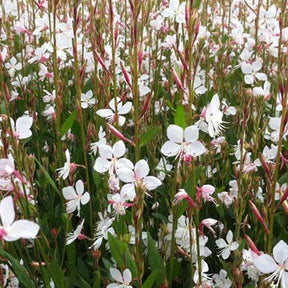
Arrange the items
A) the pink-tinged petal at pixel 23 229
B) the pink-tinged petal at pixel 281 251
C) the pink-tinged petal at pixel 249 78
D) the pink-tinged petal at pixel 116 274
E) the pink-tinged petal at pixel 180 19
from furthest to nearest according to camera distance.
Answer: the pink-tinged petal at pixel 249 78
the pink-tinged petal at pixel 180 19
the pink-tinged petal at pixel 116 274
the pink-tinged petal at pixel 281 251
the pink-tinged petal at pixel 23 229

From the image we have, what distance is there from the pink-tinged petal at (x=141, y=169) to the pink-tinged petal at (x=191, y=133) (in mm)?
149

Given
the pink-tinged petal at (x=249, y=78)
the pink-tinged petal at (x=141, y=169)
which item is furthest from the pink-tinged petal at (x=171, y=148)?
the pink-tinged petal at (x=249, y=78)

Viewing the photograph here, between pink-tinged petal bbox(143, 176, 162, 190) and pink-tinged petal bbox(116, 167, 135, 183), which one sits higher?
pink-tinged petal bbox(116, 167, 135, 183)

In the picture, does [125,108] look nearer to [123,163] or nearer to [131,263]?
[123,163]

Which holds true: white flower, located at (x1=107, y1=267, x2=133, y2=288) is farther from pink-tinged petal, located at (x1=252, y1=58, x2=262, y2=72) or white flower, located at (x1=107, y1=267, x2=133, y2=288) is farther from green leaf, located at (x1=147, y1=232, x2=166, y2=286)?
pink-tinged petal, located at (x1=252, y1=58, x2=262, y2=72)

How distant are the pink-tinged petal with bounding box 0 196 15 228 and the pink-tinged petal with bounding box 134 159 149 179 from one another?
1.57 ft

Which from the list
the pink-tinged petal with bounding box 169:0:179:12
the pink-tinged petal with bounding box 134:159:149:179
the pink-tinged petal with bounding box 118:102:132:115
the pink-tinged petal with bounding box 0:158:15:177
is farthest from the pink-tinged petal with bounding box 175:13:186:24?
the pink-tinged petal with bounding box 0:158:15:177

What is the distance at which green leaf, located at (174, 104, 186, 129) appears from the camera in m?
1.37

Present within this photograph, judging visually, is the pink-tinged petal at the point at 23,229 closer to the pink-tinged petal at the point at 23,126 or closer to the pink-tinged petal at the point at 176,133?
the pink-tinged petal at the point at 176,133

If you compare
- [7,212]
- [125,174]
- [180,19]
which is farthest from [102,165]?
[180,19]

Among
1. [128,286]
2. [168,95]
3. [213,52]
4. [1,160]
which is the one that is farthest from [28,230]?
[213,52]

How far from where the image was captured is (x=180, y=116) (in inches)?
54.7

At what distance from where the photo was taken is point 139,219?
120 cm

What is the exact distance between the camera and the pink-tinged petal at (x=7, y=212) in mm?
899
